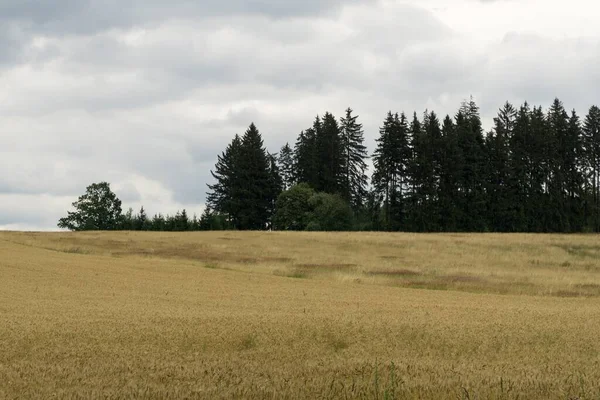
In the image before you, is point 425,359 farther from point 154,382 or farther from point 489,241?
point 489,241

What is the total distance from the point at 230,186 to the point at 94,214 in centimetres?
2250

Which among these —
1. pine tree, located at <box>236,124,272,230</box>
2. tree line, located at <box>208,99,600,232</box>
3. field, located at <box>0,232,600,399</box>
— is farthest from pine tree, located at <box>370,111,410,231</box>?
field, located at <box>0,232,600,399</box>

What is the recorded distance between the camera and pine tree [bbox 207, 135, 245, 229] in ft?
339

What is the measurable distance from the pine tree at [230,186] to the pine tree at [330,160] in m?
12.2

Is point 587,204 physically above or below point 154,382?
above

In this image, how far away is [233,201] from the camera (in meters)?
103

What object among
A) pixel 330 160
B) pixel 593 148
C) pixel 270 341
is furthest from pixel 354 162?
pixel 270 341

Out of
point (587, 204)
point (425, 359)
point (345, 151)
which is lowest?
point (425, 359)

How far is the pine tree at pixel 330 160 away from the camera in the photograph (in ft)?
338

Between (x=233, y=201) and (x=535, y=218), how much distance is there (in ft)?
143

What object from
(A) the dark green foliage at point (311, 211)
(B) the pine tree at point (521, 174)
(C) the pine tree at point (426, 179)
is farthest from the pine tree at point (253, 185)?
(B) the pine tree at point (521, 174)

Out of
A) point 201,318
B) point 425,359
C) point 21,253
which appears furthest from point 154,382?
point 21,253

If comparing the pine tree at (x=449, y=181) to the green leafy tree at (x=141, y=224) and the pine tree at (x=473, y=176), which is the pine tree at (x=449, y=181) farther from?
the green leafy tree at (x=141, y=224)

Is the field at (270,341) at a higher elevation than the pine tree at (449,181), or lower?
lower
